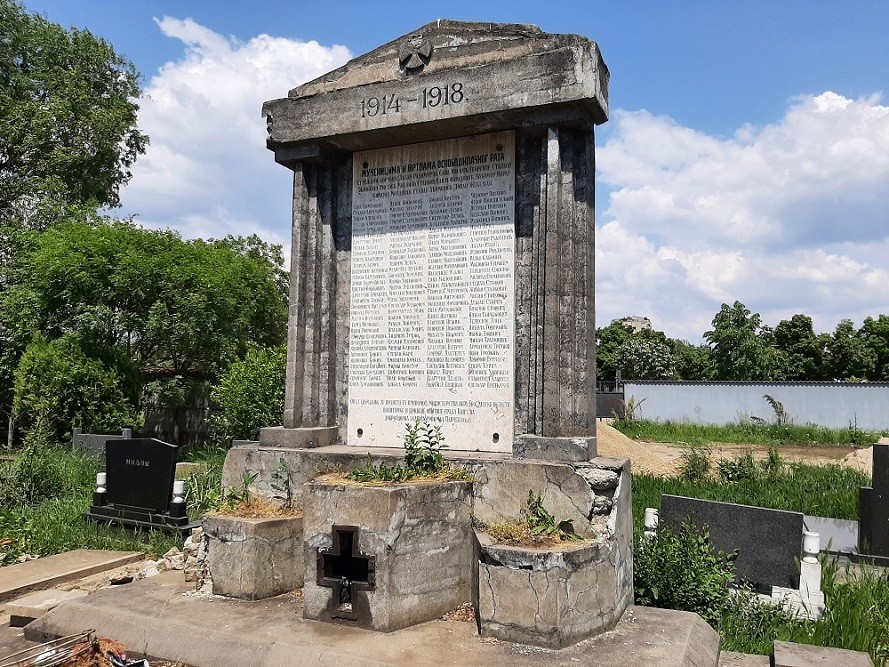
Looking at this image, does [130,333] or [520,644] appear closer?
[520,644]

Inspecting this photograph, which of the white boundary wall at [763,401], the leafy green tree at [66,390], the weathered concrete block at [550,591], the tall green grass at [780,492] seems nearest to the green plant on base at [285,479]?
the weathered concrete block at [550,591]

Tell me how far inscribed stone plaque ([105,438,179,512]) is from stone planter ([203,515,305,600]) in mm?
3395

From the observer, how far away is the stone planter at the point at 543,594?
3789 millimetres

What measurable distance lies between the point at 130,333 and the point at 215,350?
6.36 feet

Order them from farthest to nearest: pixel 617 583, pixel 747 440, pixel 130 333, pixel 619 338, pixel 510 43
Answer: pixel 619 338, pixel 747 440, pixel 130 333, pixel 510 43, pixel 617 583

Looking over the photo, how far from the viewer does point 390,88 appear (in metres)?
5.40

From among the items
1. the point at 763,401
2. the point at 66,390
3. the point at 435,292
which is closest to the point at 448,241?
the point at 435,292

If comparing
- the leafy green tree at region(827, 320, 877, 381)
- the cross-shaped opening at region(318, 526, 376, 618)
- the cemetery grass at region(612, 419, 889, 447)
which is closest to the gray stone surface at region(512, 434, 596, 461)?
the cross-shaped opening at region(318, 526, 376, 618)

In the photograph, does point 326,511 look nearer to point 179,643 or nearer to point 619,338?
point 179,643

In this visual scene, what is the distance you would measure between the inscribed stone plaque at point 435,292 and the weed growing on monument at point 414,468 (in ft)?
1.39

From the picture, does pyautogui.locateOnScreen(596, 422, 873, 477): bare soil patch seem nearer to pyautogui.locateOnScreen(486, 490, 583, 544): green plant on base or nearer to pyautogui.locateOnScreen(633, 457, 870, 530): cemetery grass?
pyautogui.locateOnScreen(633, 457, 870, 530): cemetery grass

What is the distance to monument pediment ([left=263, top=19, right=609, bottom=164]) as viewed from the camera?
487 centimetres

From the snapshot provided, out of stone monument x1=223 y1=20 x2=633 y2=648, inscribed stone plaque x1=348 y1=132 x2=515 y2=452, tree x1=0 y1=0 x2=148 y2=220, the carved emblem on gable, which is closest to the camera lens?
stone monument x1=223 y1=20 x2=633 y2=648

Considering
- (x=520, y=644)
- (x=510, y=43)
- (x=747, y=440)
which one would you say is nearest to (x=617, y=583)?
(x=520, y=644)
